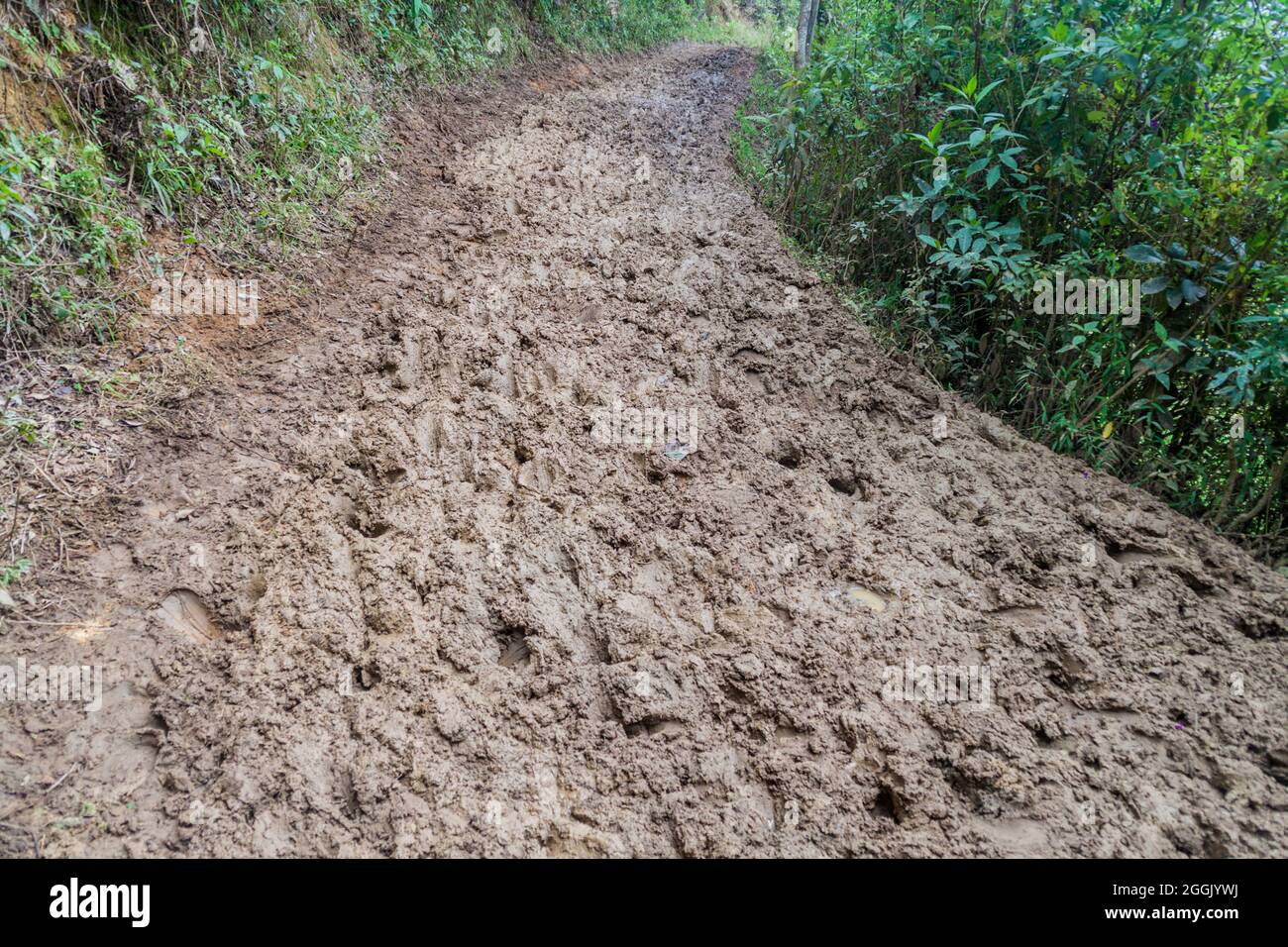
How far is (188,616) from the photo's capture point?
7.88 feet

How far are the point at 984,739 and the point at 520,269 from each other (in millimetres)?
3549

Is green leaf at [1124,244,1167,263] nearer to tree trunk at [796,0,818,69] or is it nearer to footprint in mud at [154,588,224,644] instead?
footprint in mud at [154,588,224,644]

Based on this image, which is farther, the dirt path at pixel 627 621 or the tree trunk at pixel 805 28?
the tree trunk at pixel 805 28

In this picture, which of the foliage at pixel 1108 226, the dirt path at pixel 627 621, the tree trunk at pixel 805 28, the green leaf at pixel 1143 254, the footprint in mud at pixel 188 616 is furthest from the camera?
the tree trunk at pixel 805 28

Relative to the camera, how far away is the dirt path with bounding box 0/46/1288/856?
6.60 feet

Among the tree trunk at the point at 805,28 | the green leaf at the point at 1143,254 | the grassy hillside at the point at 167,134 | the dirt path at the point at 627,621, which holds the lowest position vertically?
the dirt path at the point at 627,621

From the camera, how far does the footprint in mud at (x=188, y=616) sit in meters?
2.36

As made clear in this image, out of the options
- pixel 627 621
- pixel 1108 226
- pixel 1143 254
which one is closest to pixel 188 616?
pixel 627 621

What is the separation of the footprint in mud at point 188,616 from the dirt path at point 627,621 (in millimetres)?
10

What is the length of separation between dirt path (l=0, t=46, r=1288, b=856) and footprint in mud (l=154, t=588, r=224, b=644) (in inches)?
0.4

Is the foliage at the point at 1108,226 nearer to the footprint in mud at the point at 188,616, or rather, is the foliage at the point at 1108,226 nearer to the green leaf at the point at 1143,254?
the green leaf at the point at 1143,254

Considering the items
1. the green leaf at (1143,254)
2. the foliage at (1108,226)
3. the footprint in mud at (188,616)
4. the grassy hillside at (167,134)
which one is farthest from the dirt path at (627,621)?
the green leaf at (1143,254)

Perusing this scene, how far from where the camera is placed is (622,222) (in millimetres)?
4887
